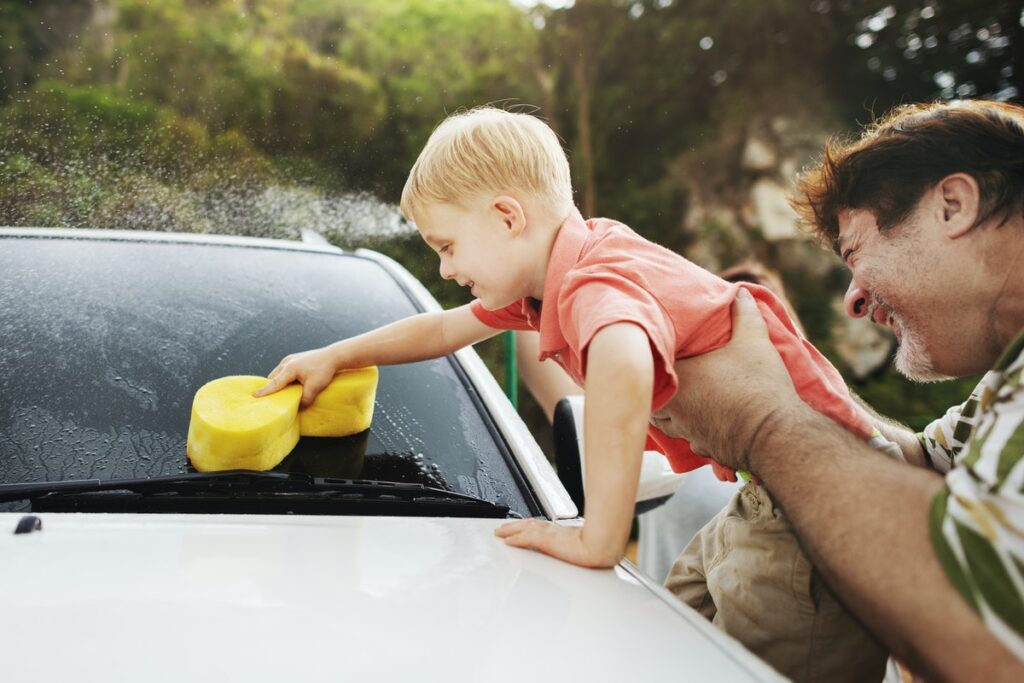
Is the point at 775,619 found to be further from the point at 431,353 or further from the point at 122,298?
the point at 122,298

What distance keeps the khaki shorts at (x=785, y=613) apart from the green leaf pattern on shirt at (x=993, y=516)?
41cm

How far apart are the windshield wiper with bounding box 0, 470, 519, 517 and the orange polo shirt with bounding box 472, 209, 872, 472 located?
36cm

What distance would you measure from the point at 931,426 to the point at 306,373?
139 cm

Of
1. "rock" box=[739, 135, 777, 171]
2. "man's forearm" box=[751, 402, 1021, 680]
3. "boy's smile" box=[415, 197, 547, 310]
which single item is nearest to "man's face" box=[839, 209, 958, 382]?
"man's forearm" box=[751, 402, 1021, 680]

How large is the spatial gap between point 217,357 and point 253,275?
40 cm

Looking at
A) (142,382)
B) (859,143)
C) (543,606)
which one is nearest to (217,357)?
(142,382)

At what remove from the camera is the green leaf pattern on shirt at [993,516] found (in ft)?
2.54

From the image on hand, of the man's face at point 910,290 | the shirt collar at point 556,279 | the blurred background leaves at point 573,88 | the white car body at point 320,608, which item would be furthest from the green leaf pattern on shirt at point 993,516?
the blurred background leaves at point 573,88

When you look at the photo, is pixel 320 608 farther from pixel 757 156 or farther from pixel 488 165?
pixel 757 156

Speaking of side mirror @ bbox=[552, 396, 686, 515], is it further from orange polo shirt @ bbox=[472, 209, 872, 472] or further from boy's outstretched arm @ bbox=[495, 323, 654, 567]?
boy's outstretched arm @ bbox=[495, 323, 654, 567]

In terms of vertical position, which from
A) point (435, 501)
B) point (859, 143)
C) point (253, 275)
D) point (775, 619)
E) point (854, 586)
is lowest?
point (775, 619)

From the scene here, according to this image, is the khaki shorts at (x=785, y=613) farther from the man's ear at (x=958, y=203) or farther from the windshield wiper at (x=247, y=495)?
the man's ear at (x=958, y=203)

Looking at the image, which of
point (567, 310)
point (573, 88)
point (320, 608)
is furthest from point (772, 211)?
point (320, 608)

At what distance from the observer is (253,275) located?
1.96 meters
